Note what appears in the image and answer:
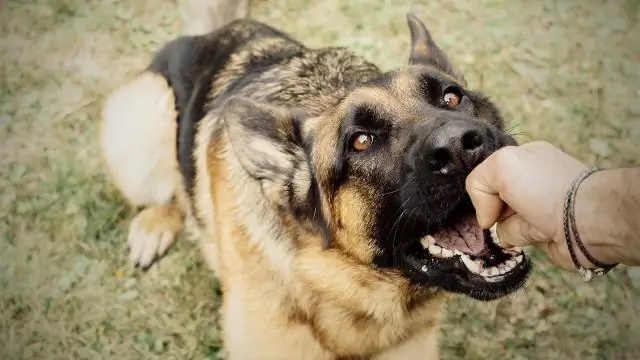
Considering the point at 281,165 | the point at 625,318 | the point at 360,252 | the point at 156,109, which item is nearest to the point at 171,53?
the point at 156,109

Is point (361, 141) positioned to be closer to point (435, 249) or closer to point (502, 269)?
point (435, 249)

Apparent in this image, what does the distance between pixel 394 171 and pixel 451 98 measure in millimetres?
478

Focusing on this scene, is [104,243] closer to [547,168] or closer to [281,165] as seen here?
[281,165]

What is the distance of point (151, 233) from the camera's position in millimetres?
3684

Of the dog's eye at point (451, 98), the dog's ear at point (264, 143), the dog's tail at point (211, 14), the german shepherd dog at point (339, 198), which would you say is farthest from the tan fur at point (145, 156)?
the dog's eye at point (451, 98)

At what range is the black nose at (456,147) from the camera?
2.04 m

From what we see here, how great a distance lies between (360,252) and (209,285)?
1.47 metres

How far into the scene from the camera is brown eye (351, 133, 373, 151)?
2320 millimetres

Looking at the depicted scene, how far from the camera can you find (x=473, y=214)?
231cm

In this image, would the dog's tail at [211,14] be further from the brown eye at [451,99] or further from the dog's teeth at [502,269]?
the dog's teeth at [502,269]

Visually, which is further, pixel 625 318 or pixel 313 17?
pixel 313 17

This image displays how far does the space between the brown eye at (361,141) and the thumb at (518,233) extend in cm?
56

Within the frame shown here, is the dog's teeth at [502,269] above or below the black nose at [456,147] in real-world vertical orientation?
below

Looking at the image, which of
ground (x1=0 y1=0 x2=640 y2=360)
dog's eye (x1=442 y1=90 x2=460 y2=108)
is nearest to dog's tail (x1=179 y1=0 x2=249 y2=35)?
ground (x1=0 y1=0 x2=640 y2=360)
